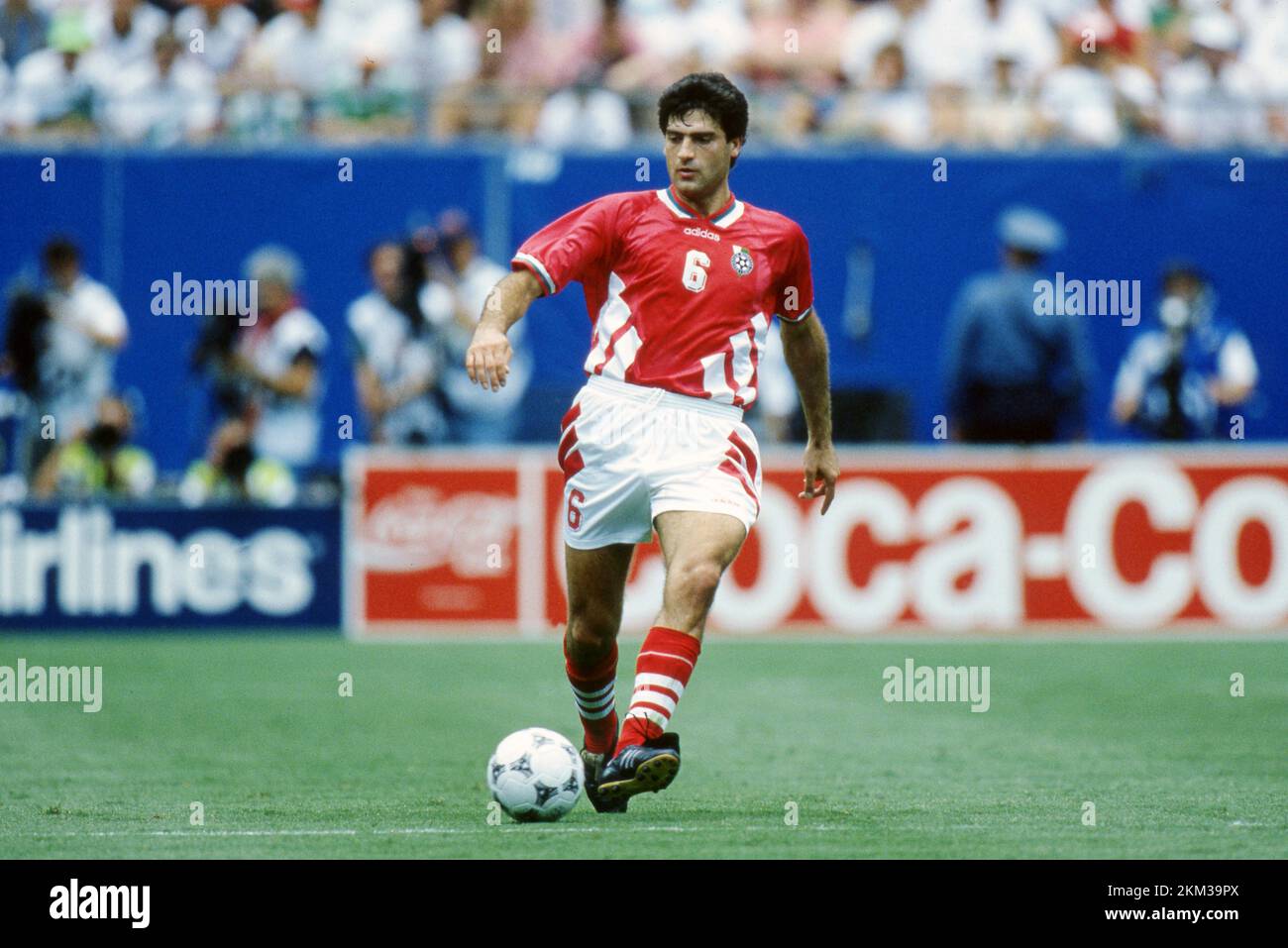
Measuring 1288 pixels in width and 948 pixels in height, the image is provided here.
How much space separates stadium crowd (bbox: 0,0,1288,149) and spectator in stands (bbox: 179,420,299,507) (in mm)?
2996

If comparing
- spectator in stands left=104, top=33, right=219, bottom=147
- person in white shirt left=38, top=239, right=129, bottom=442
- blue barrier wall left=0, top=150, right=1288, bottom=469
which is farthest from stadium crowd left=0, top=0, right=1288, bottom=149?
person in white shirt left=38, top=239, right=129, bottom=442

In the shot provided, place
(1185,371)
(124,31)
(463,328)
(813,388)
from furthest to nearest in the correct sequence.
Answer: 1. (124,31)
2. (1185,371)
3. (463,328)
4. (813,388)

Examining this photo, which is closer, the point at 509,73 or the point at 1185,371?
the point at 1185,371

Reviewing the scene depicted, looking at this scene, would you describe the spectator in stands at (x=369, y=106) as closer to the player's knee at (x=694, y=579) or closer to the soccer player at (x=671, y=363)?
the soccer player at (x=671, y=363)

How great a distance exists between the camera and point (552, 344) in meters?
18.7

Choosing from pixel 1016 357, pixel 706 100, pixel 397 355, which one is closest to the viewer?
pixel 706 100

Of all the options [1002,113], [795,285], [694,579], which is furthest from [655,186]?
[694,579]

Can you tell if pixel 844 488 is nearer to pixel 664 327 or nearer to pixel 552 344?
pixel 552 344

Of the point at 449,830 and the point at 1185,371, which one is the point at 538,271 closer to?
the point at 449,830

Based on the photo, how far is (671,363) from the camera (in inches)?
310

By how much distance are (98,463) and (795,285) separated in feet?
32.9

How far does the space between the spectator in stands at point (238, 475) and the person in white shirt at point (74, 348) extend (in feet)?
3.31

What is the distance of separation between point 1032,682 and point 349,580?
5297mm
